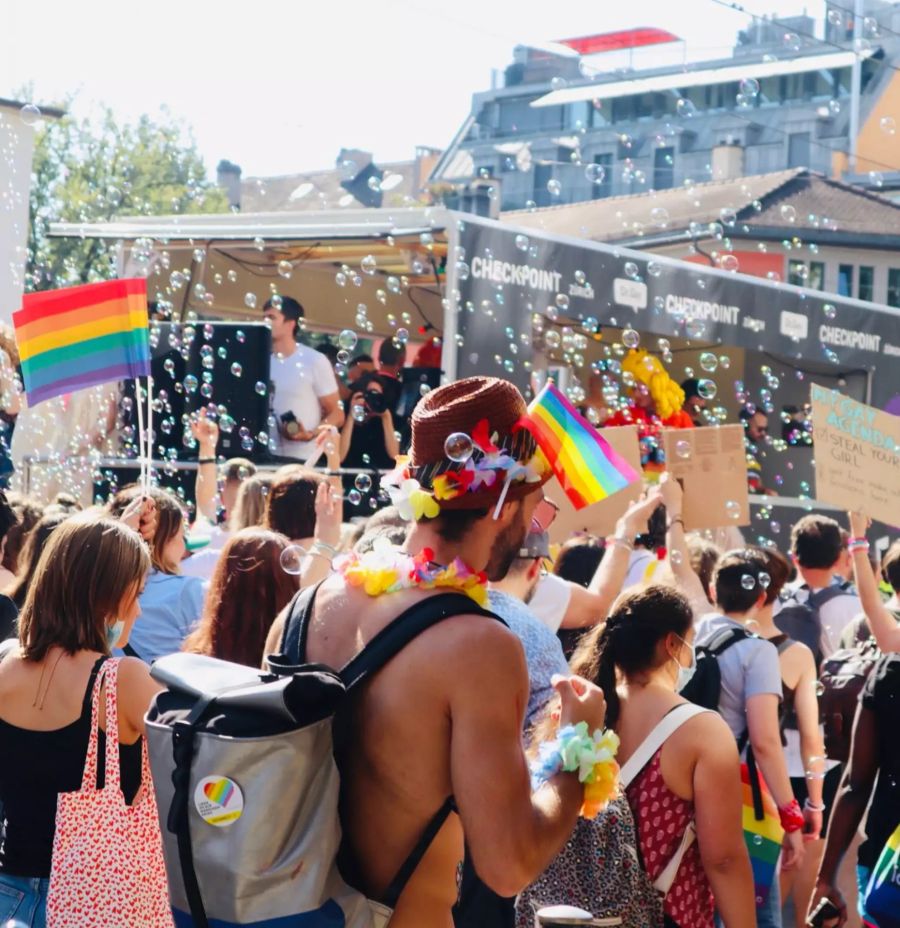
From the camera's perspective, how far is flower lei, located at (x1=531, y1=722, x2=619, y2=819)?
2.43 meters

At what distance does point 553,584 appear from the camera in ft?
16.6

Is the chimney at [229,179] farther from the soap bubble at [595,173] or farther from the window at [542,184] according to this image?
the soap bubble at [595,173]

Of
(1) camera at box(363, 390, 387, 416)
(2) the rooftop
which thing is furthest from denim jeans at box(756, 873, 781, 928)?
(2) the rooftop

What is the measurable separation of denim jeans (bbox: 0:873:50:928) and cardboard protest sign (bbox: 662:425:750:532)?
129 inches

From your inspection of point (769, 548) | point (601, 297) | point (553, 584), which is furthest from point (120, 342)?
point (601, 297)

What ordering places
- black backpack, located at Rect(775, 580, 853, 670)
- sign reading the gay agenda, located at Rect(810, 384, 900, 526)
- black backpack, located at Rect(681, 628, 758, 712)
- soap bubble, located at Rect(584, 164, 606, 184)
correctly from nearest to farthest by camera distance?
black backpack, located at Rect(681, 628, 758, 712), sign reading the gay agenda, located at Rect(810, 384, 900, 526), black backpack, located at Rect(775, 580, 853, 670), soap bubble, located at Rect(584, 164, 606, 184)

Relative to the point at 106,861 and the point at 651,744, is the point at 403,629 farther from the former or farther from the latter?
the point at 651,744

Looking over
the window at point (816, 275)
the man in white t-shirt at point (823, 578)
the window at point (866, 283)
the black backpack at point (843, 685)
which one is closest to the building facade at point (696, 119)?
the window at point (816, 275)

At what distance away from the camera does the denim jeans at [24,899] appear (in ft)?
10.2

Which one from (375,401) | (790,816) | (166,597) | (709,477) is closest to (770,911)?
(790,816)

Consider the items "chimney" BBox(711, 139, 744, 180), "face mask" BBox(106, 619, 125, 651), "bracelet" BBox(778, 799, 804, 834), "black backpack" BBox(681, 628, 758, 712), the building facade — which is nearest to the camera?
"face mask" BBox(106, 619, 125, 651)

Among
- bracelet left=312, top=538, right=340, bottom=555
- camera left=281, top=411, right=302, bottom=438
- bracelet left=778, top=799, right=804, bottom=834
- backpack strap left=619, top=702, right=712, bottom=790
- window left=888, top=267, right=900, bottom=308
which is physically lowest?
window left=888, top=267, right=900, bottom=308

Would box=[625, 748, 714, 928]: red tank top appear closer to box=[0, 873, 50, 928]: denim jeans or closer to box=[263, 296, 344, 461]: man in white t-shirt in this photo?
box=[0, 873, 50, 928]: denim jeans

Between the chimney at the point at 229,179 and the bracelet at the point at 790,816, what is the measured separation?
52.6m
